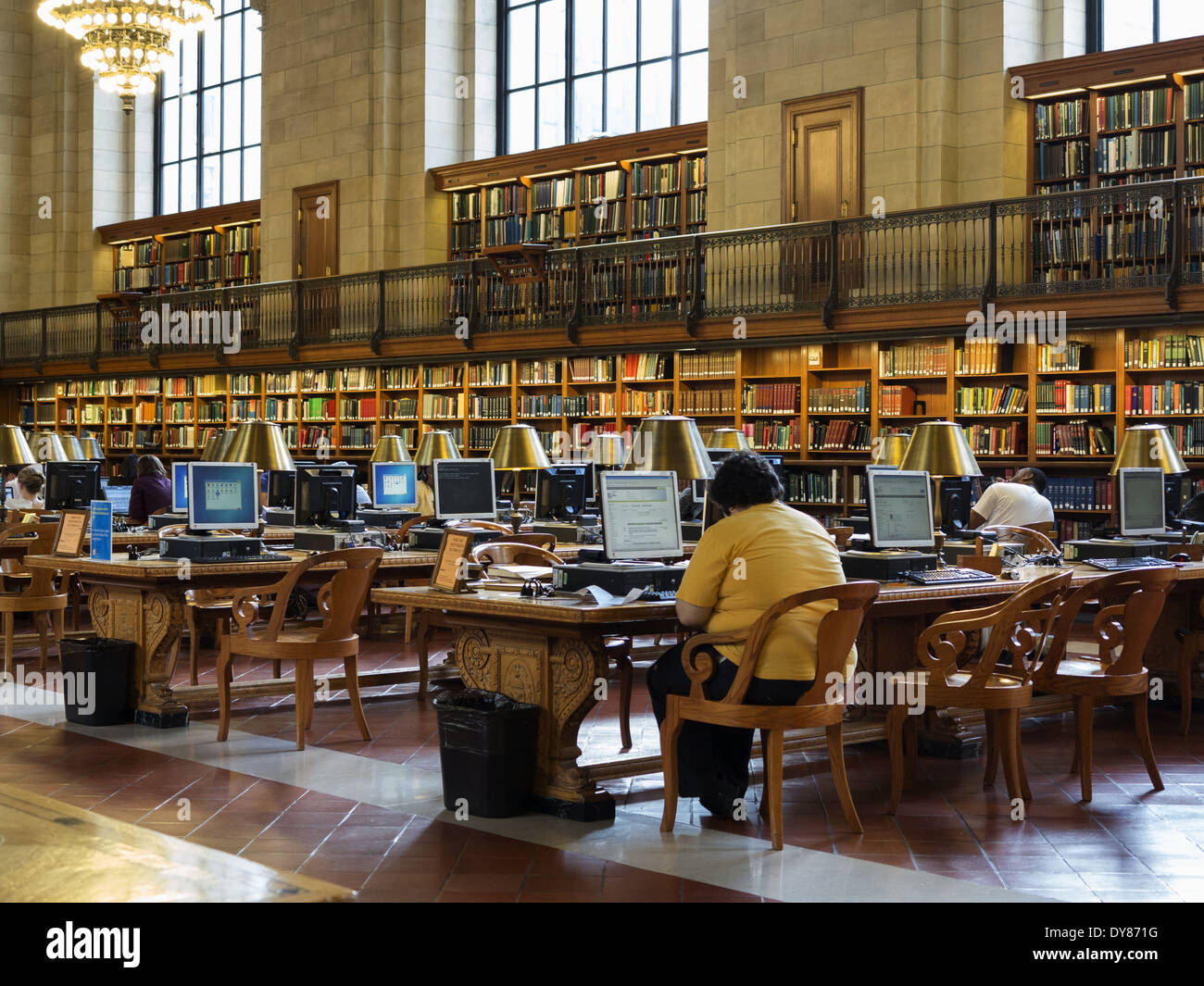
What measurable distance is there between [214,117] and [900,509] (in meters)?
15.7

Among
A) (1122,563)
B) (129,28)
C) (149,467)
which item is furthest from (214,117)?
(1122,563)

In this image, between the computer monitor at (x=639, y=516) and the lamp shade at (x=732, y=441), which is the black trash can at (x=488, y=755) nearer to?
the computer monitor at (x=639, y=516)

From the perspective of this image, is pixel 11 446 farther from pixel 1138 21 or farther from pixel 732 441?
pixel 1138 21

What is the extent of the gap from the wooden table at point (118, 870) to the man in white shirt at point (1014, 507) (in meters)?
6.80

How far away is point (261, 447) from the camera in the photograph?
22.6 ft

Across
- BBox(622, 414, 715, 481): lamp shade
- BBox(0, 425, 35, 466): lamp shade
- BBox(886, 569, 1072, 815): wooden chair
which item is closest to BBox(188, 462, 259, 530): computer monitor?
BBox(622, 414, 715, 481): lamp shade

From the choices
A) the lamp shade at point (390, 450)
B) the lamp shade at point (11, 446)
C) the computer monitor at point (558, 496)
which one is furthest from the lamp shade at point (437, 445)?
the lamp shade at point (11, 446)

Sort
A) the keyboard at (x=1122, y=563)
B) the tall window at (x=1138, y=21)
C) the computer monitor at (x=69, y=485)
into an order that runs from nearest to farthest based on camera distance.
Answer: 1. the keyboard at (x=1122, y=563)
2. the computer monitor at (x=69, y=485)
3. the tall window at (x=1138, y=21)

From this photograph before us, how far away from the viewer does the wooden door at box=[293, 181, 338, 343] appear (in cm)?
1510

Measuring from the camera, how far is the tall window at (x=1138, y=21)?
10.3 metres

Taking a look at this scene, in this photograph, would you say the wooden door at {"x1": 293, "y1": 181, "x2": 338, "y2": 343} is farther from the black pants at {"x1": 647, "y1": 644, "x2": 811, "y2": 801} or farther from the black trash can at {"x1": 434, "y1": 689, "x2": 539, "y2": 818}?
the black pants at {"x1": 647, "y1": 644, "x2": 811, "y2": 801}
